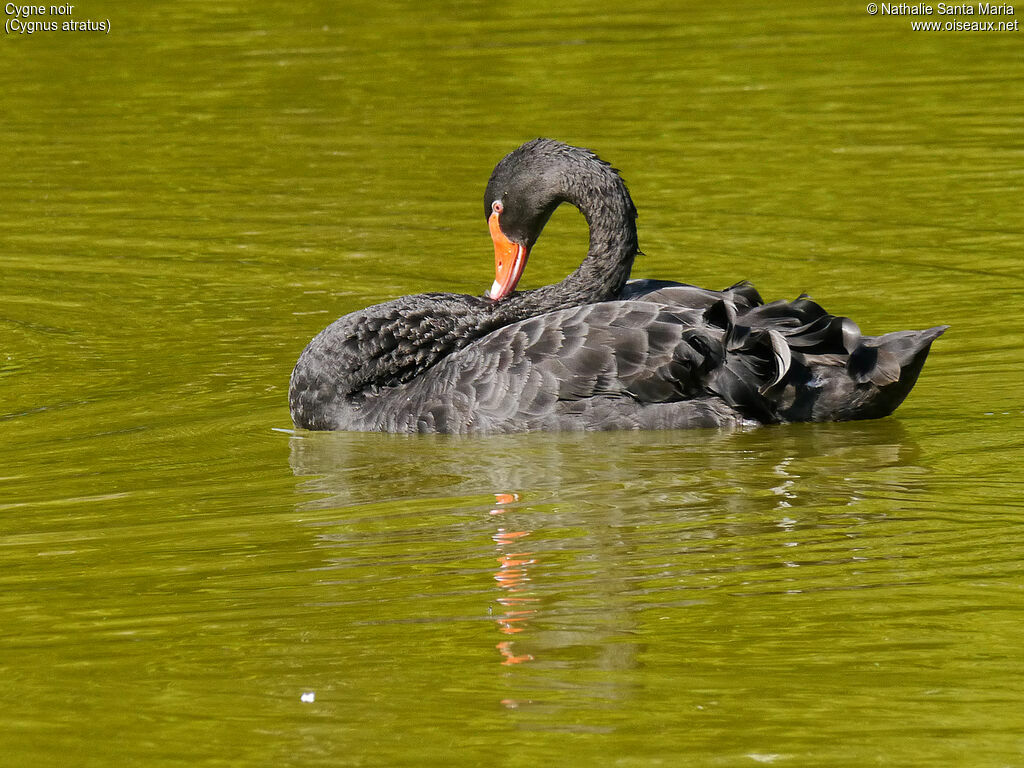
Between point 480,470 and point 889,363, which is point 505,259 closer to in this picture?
point 480,470

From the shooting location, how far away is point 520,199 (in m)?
7.94

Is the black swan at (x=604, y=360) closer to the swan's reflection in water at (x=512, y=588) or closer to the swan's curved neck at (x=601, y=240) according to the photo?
the swan's curved neck at (x=601, y=240)

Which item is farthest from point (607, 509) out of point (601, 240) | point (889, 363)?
point (601, 240)

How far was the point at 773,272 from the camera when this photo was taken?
32.8 feet

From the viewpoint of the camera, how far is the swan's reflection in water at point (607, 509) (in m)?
4.86

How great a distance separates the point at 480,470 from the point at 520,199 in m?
1.80

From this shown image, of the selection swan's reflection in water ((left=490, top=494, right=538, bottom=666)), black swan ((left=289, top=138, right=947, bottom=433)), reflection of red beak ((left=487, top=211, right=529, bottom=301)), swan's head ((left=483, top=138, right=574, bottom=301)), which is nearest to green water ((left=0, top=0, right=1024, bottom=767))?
swan's reflection in water ((left=490, top=494, right=538, bottom=666))

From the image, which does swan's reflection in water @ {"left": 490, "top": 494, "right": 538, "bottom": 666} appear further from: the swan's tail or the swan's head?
the swan's head

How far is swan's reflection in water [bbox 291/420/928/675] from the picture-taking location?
486cm

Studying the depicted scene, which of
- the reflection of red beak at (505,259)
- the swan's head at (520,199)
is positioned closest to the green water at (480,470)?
the reflection of red beak at (505,259)

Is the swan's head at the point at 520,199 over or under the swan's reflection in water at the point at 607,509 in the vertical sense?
over

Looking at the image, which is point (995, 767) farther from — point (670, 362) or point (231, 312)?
point (231, 312)

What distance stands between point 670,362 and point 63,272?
5221 millimetres

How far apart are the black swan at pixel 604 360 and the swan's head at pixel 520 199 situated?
80 mm
